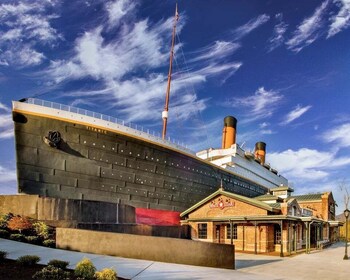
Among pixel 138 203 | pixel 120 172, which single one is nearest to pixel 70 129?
pixel 120 172

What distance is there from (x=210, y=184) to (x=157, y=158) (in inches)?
463

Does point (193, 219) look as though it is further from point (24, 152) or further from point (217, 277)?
point (217, 277)

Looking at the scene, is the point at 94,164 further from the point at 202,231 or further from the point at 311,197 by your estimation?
the point at 311,197

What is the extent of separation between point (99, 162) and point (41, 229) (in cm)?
985

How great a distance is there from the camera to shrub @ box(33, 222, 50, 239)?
17.4m

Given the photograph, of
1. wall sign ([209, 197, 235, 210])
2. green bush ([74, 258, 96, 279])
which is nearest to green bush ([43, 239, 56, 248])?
green bush ([74, 258, 96, 279])

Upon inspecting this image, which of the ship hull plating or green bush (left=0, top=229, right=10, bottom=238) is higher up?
the ship hull plating

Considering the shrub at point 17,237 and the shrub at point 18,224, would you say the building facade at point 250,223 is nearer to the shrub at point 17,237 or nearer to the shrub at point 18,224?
the shrub at point 18,224

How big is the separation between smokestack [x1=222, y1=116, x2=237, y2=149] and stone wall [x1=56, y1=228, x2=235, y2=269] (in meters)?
40.3

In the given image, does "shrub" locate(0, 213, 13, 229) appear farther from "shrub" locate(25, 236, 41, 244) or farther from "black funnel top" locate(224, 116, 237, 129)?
"black funnel top" locate(224, 116, 237, 129)

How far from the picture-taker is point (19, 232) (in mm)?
17453

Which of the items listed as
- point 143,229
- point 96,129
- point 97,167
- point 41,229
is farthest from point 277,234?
point 41,229

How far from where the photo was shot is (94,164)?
87.4ft

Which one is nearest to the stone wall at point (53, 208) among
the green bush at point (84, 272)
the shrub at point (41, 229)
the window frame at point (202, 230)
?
the shrub at point (41, 229)
